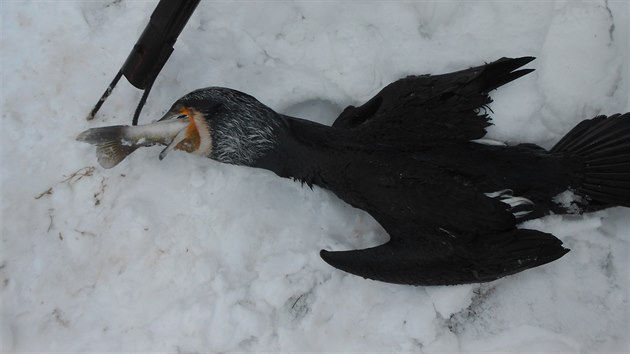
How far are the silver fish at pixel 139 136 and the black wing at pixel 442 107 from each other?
0.72 metres

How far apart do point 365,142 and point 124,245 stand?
113 centimetres

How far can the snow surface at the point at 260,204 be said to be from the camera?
2.21 meters

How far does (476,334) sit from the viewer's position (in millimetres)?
2215

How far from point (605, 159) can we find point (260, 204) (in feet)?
4.61

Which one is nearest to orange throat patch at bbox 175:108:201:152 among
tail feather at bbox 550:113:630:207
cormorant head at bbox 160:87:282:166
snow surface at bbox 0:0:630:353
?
cormorant head at bbox 160:87:282:166

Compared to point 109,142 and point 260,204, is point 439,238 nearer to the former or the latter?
point 260,204

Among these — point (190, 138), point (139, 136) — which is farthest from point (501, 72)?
point (139, 136)

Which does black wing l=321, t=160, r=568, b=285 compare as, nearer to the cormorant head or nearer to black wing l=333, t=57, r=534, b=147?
black wing l=333, t=57, r=534, b=147

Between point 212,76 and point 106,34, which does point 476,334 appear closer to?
point 212,76

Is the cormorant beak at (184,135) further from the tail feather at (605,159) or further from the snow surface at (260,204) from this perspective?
the tail feather at (605,159)

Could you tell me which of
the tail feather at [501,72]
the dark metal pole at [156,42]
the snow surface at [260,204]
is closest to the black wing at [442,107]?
the tail feather at [501,72]

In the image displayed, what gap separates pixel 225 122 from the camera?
86.3 inches

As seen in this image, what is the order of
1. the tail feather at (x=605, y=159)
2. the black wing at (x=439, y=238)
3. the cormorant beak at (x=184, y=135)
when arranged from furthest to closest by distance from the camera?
the cormorant beak at (x=184, y=135), the tail feather at (x=605, y=159), the black wing at (x=439, y=238)

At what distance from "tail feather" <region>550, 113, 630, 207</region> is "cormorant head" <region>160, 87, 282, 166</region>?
1202 mm
